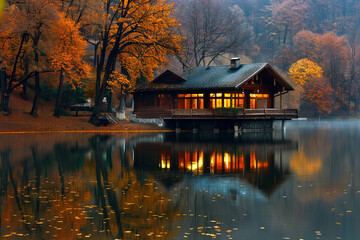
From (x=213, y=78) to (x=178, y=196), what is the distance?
45912 mm

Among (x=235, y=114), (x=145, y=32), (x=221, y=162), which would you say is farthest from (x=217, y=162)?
(x=145, y=32)

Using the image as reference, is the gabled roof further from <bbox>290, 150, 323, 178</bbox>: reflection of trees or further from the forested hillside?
<bbox>290, 150, 323, 178</bbox>: reflection of trees

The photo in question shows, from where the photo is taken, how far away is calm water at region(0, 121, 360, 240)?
1262 cm

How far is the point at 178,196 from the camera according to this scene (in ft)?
55.4

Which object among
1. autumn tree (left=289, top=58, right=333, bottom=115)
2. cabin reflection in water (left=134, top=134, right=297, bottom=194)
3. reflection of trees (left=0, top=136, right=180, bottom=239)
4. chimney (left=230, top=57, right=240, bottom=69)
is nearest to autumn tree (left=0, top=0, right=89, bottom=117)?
chimney (left=230, top=57, right=240, bottom=69)

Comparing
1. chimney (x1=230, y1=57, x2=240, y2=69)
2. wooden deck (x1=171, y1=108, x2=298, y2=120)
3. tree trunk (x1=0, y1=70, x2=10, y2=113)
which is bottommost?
wooden deck (x1=171, y1=108, x2=298, y2=120)

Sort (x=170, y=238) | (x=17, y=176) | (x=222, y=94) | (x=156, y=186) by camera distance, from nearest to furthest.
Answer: (x=170, y=238), (x=156, y=186), (x=17, y=176), (x=222, y=94)

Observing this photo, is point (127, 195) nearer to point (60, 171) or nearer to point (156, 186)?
point (156, 186)

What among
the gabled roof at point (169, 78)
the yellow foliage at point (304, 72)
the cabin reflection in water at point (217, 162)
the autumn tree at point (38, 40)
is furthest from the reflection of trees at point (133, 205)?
the yellow foliage at point (304, 72)

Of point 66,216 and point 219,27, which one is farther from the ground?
point 219,27

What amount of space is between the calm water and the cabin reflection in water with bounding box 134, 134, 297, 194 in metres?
0.05

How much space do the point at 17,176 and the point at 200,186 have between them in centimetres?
787

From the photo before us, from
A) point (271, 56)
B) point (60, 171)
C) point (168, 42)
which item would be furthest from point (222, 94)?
point (271, 56)

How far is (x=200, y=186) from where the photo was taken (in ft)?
62.1
